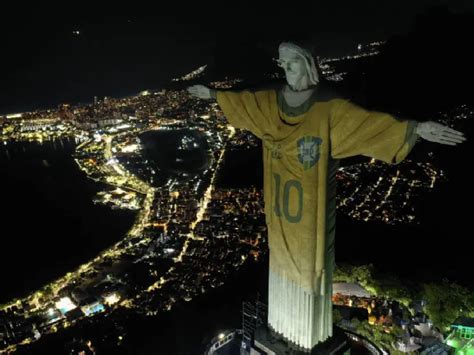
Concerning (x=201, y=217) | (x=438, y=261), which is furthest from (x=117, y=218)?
(x=438, y=261)

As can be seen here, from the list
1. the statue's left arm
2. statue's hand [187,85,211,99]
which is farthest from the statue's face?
statue's hand [187,85,211,99]

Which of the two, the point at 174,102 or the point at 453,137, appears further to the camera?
the point at 174,102

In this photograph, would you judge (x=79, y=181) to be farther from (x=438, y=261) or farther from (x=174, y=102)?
(x=174, y=102)

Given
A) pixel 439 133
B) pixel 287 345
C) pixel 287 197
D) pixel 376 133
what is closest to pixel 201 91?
pixel 287 197

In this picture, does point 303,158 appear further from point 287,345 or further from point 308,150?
point 287,345

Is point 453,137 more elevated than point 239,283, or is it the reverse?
point 453,137

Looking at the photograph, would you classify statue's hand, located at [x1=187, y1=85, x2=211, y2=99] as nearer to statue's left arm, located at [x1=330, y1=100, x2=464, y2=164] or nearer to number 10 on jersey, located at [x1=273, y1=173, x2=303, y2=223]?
number 10 on jersey, located at [x1=273, y1=173, x2=303, y2=223]
